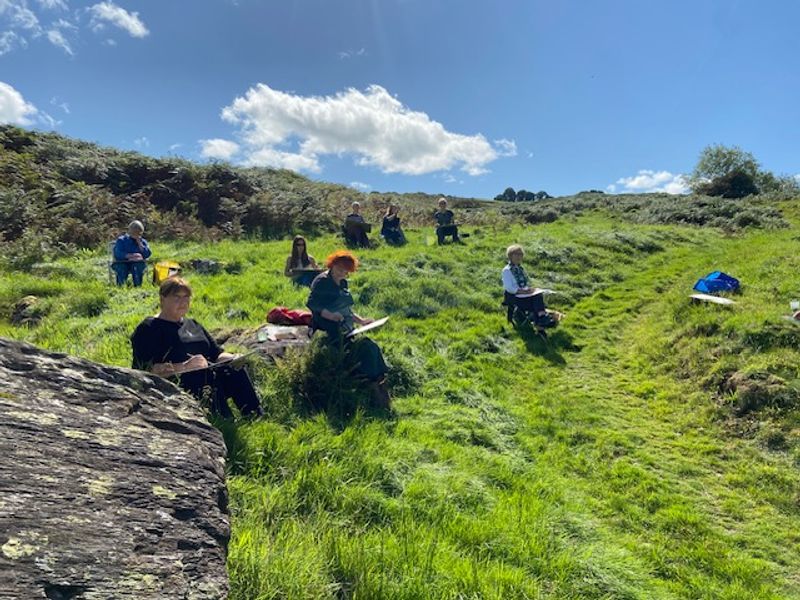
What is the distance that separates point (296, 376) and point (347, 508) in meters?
2.26

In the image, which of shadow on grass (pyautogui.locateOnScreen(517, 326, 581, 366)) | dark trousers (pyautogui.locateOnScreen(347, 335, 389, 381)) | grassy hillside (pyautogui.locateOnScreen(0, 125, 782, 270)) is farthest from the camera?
grassy hillside (pyautogui.locateOnScreen(0, 125, 782, 270))

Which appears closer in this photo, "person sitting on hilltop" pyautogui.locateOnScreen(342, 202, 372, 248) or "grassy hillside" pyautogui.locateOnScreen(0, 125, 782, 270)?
"grassy hillside" pyautogui.locateOnScreen(0, 125, 782, 270)

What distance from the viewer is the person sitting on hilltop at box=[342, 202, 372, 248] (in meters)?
16.6

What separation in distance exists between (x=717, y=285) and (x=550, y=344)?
4.91 m

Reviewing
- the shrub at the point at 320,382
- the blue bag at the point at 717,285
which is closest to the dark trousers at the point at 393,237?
the blue bag at the point at 717,285

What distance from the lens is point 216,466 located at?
317cm

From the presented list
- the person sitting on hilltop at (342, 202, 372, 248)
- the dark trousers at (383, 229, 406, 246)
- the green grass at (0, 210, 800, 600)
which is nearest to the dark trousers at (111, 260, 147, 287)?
the green grass at (0, 210, 800, 600)

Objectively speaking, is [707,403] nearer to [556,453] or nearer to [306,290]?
[556,453]

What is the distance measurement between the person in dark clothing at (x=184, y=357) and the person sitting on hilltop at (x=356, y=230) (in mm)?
11434

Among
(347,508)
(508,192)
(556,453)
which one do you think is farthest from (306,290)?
(508,192)

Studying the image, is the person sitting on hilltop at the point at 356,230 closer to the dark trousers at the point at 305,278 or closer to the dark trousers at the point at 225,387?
the dark trousers at the point at 305,278

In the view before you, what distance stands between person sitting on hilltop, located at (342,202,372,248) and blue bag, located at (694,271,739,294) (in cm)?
961

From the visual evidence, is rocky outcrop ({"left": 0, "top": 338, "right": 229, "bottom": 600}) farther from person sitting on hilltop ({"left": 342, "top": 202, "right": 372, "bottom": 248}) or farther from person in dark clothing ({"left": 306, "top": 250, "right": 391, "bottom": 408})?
person sitting on hilltop ({"left": 342, "top": 202, "right": 372, "bottom": 248})

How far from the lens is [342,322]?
7.05 metres
